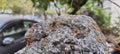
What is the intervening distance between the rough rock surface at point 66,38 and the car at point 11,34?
403cm

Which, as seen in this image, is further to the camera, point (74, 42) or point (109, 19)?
point (109, 19)

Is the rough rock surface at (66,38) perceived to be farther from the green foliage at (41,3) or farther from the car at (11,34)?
the car at (11,34)

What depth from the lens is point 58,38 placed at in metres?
2.74

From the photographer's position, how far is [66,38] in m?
2.73

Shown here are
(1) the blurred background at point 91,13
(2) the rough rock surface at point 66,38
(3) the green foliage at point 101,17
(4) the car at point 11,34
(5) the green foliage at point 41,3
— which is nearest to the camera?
(2) the rough rock surface at point 66,38

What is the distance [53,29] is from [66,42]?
240 millimetres

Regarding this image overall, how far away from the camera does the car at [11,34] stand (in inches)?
272

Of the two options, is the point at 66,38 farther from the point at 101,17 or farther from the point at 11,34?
the point at 101,17

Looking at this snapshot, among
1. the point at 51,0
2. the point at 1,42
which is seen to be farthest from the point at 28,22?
the point at 51,0

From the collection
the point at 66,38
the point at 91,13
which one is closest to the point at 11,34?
the point at 91,13

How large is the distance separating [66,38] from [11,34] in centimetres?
480

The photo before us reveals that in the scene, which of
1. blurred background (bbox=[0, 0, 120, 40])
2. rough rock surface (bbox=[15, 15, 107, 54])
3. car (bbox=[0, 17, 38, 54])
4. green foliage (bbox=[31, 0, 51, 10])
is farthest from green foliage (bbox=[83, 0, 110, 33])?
rough rock surface (bbox=[15, 15, 107, 54])

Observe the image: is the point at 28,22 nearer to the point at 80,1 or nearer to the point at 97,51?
the point at 80,1

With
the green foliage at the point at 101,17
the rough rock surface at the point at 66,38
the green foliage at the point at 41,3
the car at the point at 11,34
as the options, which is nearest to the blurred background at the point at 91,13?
the green foliage at the point at 101,17
